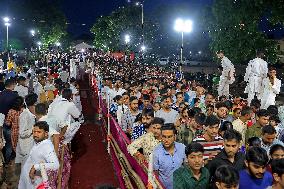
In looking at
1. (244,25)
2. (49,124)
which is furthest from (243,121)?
(244,25)

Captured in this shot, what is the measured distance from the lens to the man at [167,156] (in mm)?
5918

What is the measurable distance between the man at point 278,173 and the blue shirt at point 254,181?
11 cm

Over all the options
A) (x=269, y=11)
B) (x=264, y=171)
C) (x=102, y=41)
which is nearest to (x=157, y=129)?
(x=264, y=171)

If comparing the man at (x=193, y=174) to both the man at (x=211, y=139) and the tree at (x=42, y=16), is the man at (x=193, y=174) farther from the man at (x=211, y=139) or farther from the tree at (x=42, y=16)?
the tree at (x=42, y=16)

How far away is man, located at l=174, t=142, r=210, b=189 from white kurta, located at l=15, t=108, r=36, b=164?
450cm

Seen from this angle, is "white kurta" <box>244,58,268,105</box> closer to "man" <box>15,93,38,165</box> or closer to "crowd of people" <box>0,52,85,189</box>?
"crowd of people" <box>0,52,85,189</box>

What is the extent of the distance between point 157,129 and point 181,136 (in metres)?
1.32

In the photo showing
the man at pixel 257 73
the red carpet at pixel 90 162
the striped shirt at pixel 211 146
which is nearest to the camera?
the striped shirt at pixel 211 146

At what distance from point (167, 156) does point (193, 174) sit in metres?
1.05

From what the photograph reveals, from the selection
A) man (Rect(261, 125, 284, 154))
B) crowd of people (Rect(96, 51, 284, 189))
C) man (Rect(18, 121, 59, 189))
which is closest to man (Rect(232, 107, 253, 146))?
crowd of people (Rect(96, 51, 284, 189))

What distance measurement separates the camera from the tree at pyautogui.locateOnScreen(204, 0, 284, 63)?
23.2 m

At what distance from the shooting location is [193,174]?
4.95 m

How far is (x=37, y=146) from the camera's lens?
6.04m

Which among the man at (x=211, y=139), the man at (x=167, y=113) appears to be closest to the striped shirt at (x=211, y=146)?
the man at (x=211, y=139)
